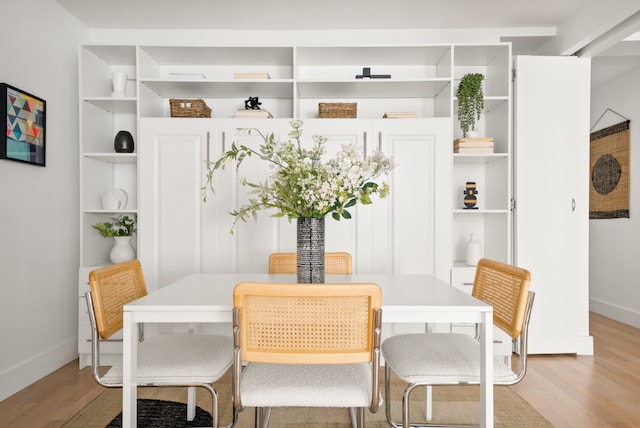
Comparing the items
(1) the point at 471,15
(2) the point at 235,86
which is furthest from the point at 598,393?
(2) the point at 235,86

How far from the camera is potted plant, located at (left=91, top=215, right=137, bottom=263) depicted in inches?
122

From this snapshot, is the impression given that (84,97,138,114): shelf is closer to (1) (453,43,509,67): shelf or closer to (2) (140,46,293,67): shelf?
(2) (140,46,293,67): shelf

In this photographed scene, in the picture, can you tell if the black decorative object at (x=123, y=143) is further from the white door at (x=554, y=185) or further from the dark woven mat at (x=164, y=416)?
the white door at (x=554, y=185)

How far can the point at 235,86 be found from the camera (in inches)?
127

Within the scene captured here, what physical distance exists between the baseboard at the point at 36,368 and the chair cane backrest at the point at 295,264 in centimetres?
163

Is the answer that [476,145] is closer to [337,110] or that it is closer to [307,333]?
[337,110]

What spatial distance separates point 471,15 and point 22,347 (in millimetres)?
3726

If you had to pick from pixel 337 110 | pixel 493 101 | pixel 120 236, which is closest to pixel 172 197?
pixel 120 236

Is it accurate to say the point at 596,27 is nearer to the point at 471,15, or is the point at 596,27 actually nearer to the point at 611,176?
the point at 471,15

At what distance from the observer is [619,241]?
4.32 meters

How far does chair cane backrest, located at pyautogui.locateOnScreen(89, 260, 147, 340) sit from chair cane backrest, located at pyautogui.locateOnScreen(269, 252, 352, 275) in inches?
27.3

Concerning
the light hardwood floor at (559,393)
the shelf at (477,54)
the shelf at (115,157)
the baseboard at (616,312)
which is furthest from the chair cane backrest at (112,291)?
Answer: the baseboard at (616,312)

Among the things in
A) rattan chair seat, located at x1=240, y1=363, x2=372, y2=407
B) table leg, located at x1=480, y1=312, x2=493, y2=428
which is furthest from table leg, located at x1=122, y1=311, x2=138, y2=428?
table leg, located at x1=480, y1=312, x2=493, y2=428

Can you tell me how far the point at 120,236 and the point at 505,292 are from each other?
8.42 ft
